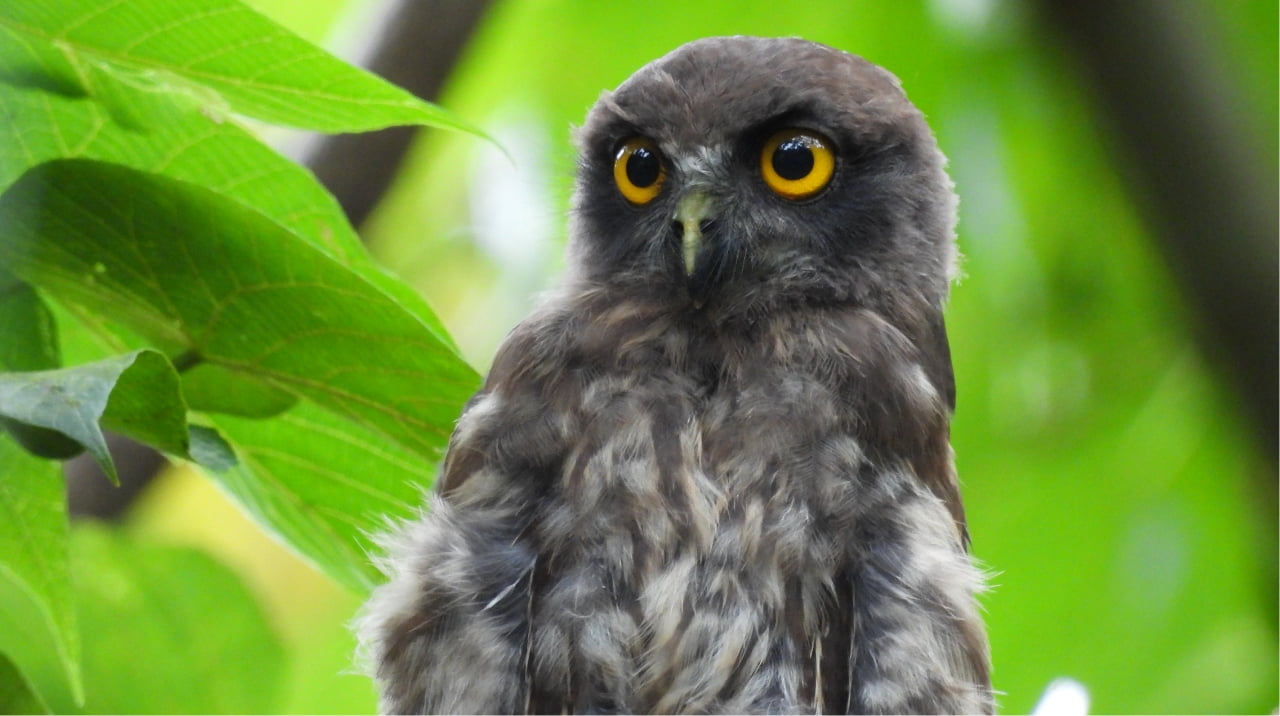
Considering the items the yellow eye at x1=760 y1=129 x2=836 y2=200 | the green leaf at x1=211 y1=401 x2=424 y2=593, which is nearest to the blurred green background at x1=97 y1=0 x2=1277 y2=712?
the yellow eye at x1=760 y1=129 x2=836 y2=200

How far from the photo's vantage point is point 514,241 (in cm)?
362

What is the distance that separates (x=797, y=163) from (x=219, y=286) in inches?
40.3

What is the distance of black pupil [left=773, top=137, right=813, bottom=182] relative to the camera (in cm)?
251

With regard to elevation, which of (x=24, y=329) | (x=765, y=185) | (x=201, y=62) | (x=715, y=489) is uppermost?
(x=765, y=185)

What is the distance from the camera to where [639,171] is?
2.61 metres

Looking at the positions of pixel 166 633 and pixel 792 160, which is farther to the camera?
pixel 166 633

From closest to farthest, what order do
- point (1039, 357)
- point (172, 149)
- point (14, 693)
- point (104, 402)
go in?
point (104, 402), point (14, 693), point (172, 149), point (1039, 357)

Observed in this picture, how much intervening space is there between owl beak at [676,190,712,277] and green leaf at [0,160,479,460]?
1.49ft

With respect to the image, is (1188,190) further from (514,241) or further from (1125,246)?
(514,241)

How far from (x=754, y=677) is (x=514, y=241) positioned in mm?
1768

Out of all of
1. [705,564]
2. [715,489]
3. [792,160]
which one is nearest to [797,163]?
[792,160]

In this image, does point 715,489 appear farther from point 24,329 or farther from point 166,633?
point 166,633

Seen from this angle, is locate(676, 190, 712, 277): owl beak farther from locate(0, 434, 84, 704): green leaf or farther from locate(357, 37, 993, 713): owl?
locate(0, 434, 84, 704): green leaf

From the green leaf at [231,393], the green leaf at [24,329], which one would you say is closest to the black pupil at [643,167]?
the green leaf at [231,393]
